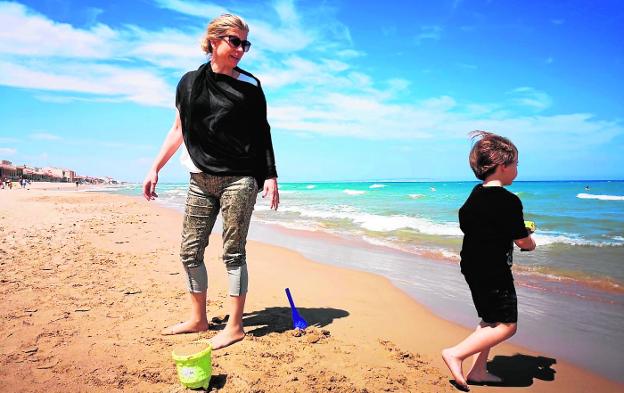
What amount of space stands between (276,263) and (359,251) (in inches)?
74.3

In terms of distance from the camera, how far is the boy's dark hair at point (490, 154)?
2453 mm

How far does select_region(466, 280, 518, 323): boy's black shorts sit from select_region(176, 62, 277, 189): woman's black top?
179cm

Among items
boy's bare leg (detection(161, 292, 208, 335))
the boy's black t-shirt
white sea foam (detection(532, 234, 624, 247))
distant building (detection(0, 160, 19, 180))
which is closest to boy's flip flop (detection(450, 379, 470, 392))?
the boy's black t-shirt

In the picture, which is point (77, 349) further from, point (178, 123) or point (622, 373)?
point (622, 373)

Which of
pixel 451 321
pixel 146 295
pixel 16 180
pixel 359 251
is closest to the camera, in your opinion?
pixel 451 321

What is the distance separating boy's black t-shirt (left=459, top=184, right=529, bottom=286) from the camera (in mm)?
2316

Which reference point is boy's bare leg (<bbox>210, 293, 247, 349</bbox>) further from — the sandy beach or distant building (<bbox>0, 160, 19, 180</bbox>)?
distant building (<bbox>0, 160, 19, 180</bbox>)

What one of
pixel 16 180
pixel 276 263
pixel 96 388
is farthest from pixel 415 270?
pixel 16 180

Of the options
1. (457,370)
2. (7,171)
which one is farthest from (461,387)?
(7,171)

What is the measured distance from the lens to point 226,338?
9.21 feet

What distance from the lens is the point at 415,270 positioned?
555 centimetres

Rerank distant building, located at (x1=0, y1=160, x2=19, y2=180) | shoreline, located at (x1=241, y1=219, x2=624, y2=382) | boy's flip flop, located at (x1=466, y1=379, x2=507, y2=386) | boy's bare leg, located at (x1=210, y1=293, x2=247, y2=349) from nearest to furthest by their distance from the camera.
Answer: boy's flip flop, located at (x1=466, y1=379, x2=507, y2=386) → boy's bare leg, located at (x1=210, y1=293, x2=247, y2=349) → shoreline, located at (x1=241, y1=219, x2=624, y2=382) → distant building, located at (x1=0, y1=160, x2=19, y2=180)

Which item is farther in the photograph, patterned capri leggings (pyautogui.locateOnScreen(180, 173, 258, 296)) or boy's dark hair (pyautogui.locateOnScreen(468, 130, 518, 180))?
patterned capri leggings (pyautogui.locateOnScreen(180, 173, 258, 296))

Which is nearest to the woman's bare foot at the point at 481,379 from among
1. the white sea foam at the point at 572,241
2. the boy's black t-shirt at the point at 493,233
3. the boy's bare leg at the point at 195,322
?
the boy's black t-shirt at the point at 493,233
